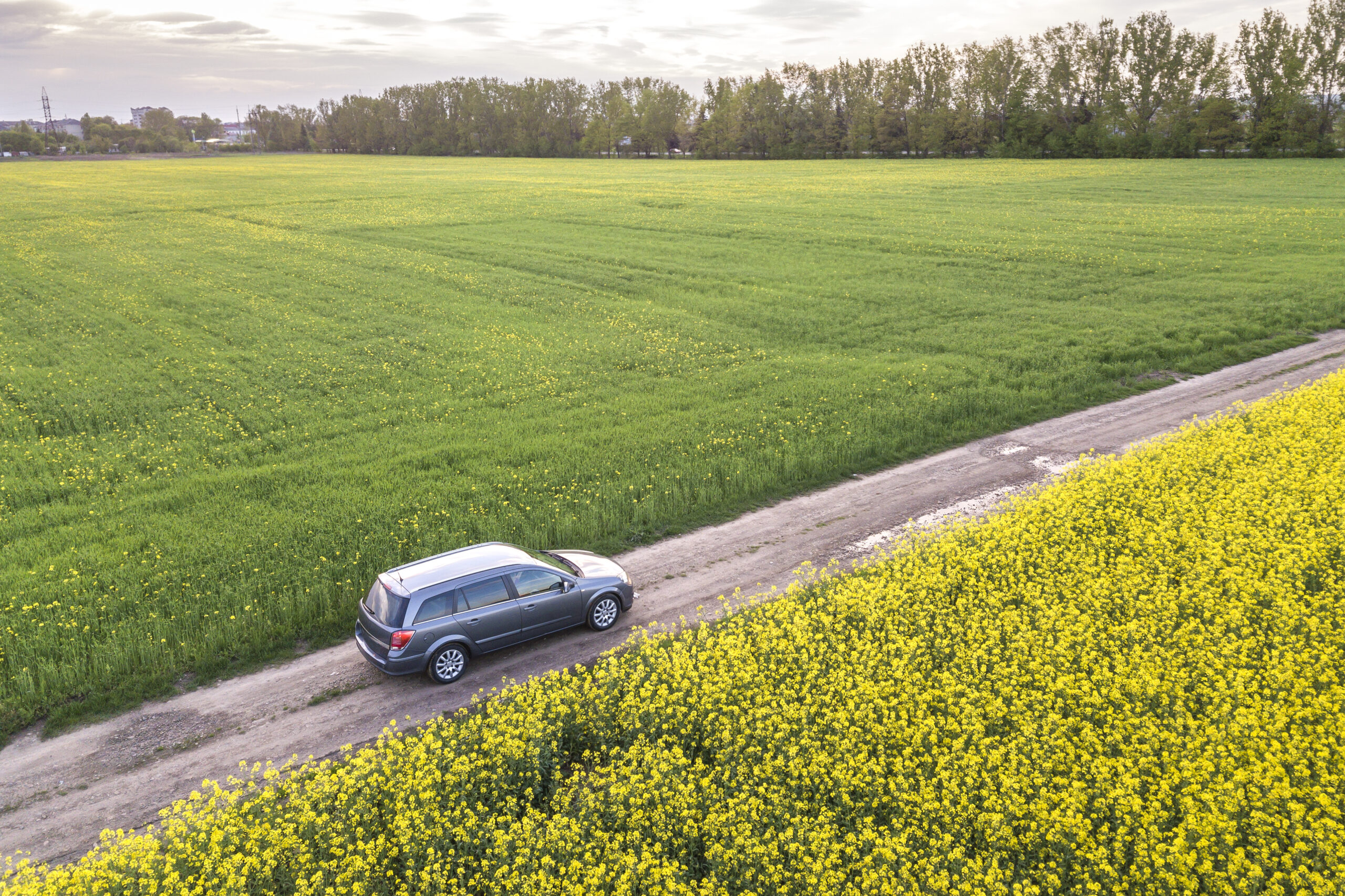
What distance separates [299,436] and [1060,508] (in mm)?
18804

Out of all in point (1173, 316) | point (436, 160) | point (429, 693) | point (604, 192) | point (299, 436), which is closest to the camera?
point (429, 693)

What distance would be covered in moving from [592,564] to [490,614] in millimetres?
2208

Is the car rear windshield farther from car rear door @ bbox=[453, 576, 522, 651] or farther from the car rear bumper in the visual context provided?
car rear door @ bbox=[453, 576, 522, 651]

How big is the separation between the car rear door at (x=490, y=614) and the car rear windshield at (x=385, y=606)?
2.80 feet

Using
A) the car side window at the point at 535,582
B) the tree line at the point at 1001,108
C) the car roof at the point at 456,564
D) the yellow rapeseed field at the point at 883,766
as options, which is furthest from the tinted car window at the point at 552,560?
the tree line at the point at 1001,108

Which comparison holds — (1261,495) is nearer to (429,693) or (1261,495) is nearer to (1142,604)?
(1142,604)

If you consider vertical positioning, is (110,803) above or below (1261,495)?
below

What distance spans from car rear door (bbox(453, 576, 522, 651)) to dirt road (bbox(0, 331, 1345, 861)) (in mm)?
488

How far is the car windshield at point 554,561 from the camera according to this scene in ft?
46.9

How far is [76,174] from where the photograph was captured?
358ft

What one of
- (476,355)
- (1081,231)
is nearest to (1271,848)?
(476,355)

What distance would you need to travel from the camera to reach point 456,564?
44.9 feet

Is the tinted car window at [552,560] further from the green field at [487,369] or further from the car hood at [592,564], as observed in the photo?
the green field at [487,369]

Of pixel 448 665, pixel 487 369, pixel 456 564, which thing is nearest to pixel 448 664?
pixel 448 665
